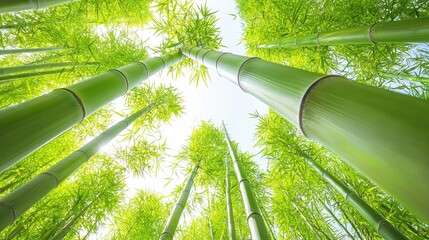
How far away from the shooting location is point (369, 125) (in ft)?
1.49

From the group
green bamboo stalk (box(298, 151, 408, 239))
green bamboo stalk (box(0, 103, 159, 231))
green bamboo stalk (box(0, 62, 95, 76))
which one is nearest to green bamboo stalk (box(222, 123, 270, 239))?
green bamboo stalk (box(298, 151, 408, 239))

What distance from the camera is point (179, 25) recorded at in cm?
365

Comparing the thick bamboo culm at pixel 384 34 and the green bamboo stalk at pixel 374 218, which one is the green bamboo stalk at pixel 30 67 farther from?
the green bamboo stalk at pixel 374 218

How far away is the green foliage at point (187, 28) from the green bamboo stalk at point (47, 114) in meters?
2.37

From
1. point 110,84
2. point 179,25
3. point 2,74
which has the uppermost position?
point 179,25

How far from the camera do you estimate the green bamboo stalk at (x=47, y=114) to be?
0.67 meters

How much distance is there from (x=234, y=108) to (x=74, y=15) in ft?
15.5

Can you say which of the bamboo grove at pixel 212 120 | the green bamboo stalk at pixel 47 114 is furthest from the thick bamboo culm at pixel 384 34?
the green bamboo stalk at pixel 47 114

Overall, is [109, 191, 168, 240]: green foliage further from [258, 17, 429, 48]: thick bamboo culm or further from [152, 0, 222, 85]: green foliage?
[258, 17, 429, 48]: thick bamboo culm

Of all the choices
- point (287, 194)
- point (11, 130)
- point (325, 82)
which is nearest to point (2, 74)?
point (11, 130)

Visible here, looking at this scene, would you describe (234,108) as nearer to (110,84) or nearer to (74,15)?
(74,15)

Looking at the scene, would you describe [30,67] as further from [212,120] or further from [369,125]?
[369,125]

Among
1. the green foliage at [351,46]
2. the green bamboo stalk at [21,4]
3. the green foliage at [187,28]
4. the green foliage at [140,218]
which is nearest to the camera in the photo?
the green bamboo stalk at [21,4]

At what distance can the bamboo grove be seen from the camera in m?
0.55
